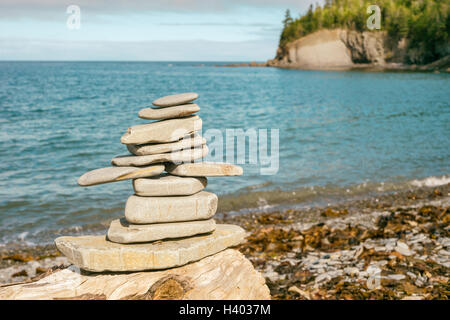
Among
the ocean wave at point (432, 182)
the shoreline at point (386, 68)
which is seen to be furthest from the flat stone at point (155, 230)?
the shoreline at point (386, 68)

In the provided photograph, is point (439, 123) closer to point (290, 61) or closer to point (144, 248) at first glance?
point (144, 248)

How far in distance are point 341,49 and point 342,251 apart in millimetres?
109849

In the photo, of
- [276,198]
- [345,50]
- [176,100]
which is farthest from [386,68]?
[176,100]

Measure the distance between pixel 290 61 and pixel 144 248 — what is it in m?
121

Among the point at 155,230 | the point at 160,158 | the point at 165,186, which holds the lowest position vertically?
the point at 155,230

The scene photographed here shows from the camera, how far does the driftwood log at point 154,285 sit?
18.8ft

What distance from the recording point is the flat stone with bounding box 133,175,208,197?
6.37m

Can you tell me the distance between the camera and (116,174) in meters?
6.12

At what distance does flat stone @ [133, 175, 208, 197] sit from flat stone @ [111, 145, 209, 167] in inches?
10.1

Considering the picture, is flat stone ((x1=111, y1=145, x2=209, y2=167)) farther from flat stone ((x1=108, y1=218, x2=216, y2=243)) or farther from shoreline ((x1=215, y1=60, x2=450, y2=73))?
shoreline ((x1=215, y1=60, x2=450, y2=73))

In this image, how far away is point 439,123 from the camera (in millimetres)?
28938

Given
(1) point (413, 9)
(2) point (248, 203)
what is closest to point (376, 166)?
(2) point (248, 203)

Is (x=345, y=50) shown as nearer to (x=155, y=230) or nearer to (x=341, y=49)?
(x=341, y=49)

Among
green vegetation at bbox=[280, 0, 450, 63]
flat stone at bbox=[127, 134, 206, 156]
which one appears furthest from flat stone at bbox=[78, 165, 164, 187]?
green vegetation at bbox=[280, 0, 450, 63]
